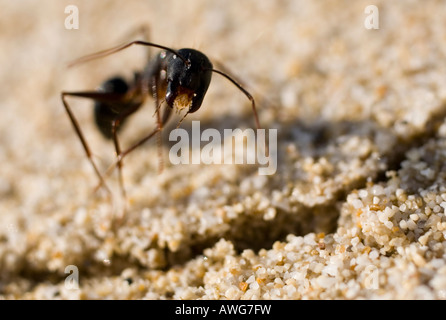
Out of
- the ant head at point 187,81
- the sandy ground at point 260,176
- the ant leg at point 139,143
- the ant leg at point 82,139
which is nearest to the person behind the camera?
the sandy ground at point 260,176

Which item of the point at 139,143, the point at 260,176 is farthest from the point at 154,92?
the point at 260,176

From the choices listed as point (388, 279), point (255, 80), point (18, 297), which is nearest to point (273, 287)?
point (388, 279)

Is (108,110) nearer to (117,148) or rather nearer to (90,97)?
(90,97)

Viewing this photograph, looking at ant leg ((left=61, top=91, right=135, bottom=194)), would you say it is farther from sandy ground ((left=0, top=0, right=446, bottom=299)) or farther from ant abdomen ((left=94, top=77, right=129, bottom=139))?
sandy ground ((left=0, top=0, right=446, bottom=299))

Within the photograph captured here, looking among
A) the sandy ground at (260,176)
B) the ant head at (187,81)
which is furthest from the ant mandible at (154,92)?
the sandy ground at (260,176)

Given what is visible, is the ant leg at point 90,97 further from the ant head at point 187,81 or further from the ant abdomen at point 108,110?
the ant head at point 187,81
